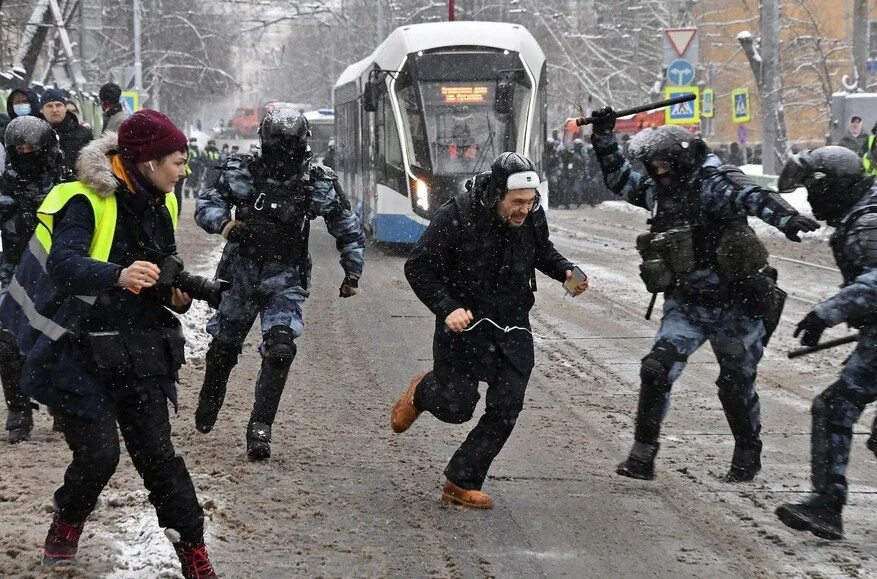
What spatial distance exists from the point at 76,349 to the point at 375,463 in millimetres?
2530

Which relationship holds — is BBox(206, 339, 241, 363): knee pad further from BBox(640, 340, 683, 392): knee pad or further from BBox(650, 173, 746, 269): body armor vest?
BBox(650, 173, 746, 269): body armor vest

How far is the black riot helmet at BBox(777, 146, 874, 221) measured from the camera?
5480mm

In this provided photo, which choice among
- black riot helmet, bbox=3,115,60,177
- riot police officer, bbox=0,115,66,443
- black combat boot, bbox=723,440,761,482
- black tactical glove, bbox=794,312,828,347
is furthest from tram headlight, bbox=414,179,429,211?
black tactical glove, bbox=794,312,828,347

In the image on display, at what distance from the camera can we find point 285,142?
257 inches

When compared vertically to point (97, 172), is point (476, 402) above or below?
below

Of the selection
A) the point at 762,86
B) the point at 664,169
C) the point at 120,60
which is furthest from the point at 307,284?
the point at 120,60

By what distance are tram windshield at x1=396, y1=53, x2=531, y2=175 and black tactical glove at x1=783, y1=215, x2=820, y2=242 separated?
40.2ft

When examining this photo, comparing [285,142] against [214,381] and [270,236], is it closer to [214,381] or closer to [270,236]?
[270,236]

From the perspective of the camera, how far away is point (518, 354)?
5.77 metres

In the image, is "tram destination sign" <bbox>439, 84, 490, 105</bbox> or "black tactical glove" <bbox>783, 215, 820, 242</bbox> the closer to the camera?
"black tactical glove" <bbox>783, 215, 820, 242</bbox>

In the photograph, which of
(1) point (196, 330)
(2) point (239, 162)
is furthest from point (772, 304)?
(1) point (196, 330)

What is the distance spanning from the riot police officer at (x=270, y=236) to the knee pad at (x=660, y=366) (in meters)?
1.54

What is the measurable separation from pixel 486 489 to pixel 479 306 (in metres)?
0.96

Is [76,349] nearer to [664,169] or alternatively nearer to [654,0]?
[664,169]
